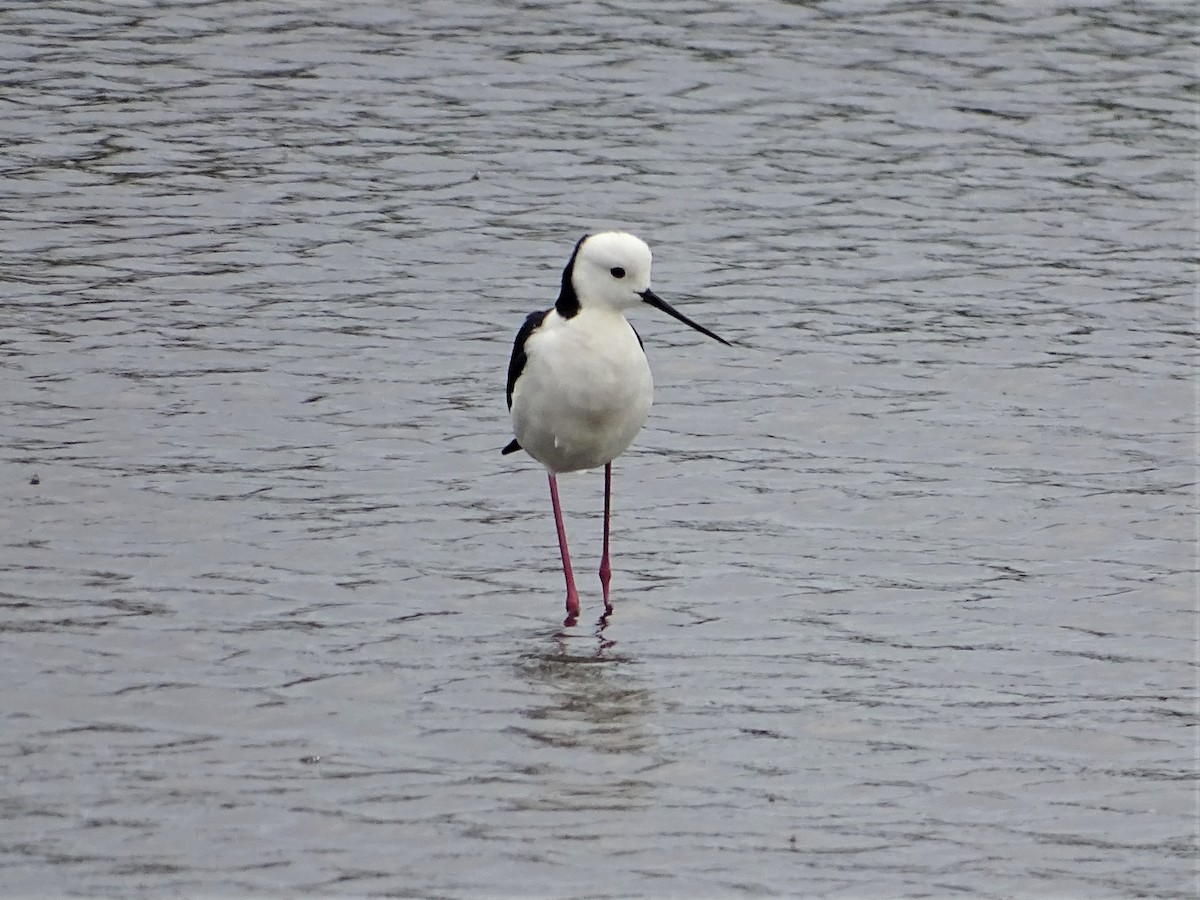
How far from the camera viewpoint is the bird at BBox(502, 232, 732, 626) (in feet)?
29.8

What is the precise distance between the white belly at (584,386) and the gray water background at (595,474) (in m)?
0.64

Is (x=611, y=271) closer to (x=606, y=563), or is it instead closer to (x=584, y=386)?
(x=584, y=386)

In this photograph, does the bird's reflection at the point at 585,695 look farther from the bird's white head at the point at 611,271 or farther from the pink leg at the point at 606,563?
the bird's white head at the point at 611,271

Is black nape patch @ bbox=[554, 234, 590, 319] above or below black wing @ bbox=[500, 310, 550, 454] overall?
above

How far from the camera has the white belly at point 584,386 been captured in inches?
360

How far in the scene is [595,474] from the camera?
36.3 feet

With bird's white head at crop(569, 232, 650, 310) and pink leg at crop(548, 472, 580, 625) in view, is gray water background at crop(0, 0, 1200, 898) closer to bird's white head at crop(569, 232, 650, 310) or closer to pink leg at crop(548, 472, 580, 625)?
pink leg at crop(548, 472, 580, 625)

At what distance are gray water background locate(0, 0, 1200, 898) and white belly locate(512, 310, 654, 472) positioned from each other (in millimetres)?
643

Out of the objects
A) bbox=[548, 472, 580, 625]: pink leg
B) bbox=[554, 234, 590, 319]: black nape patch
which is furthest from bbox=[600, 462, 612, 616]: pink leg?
bbox=[554, 234, 590, 319]: black nape patch

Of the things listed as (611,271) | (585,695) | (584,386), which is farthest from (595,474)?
(585,695)

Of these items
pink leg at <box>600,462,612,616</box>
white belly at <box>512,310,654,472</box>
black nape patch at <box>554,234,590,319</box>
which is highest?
black nape patch at <box>554,234,590,319</box>

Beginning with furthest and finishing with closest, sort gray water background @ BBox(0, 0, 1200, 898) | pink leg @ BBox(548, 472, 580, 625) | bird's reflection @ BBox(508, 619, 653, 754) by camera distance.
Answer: pink leg @ BBox(548, 472, 580, 625) < bird's reflection @ BBox(508, 619, 653, 754) < gray water background @ BBox(0, 0, 1200, 898)

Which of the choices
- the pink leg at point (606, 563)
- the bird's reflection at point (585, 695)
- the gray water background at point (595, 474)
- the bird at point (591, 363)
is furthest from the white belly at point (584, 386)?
the bird's reflection at point (585, 695)

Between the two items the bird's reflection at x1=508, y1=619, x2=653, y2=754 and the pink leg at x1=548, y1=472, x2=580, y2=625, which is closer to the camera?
the bird's reflection at x1=508, y1=619, x2=653, y2=754
